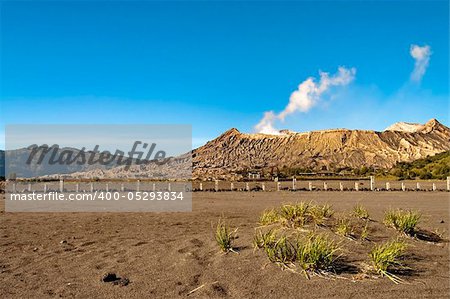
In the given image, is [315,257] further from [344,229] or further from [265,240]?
[344,229]

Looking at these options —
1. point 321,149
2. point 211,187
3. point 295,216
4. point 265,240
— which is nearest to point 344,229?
point 295,216

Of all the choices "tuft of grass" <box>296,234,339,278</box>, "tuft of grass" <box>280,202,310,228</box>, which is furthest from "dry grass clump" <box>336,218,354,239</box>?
"tuft of grass" <box>296,234,339,278</box>

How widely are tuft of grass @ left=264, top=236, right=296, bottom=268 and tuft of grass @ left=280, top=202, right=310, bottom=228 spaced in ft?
5.30

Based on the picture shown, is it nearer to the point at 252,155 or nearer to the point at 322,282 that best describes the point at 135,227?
the point at 322,282

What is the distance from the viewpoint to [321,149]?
13588 centimetres

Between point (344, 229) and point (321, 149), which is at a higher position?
point (321, 149)

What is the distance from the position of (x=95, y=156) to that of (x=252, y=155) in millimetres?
115494

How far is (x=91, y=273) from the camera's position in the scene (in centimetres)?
712

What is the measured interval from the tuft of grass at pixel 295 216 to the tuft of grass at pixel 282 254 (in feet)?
5.30

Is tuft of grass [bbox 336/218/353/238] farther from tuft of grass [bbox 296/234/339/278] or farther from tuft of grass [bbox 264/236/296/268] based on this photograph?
tuft of grass [bbox 296/234/339/278]

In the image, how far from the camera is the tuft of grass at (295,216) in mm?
8922

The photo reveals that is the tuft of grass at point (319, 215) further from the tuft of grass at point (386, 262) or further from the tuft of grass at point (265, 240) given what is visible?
the tuft of grass at point (386, 262)

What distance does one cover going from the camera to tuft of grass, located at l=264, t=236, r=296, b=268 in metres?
6.94

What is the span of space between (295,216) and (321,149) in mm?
130429
